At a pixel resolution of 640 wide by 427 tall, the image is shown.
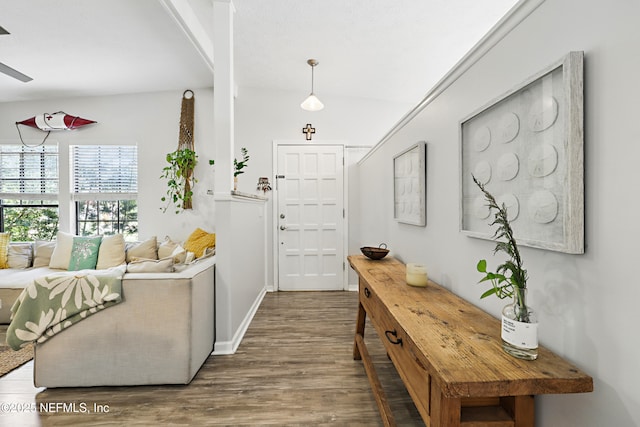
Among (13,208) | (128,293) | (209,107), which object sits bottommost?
(128,293)

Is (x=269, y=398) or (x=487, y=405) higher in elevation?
(x=487, y=405)

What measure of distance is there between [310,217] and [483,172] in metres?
3.00

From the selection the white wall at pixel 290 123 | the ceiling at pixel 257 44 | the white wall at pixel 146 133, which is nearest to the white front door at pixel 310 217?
the white wall at pixel 290 123

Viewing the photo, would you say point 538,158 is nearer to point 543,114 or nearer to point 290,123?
point 543,114

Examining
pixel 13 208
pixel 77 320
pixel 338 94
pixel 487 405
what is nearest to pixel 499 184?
pixel 487 405

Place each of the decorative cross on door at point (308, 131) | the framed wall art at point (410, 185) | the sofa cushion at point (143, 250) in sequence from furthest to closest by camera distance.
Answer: the decorative cross on door at point (308, 131) → the sofa cushion at point (143, 250) → the framed wall art at point (410, 185)

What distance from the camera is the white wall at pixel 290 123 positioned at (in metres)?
3.95

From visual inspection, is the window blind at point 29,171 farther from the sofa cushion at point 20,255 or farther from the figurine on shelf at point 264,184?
the figurine on shelf at point 264,184

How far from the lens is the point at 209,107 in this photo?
12.9 feet

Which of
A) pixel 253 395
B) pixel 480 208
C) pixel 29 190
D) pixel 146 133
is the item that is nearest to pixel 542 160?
pixel 480 208

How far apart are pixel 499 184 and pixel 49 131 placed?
540cm

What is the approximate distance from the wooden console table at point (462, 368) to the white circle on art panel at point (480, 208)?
38cm

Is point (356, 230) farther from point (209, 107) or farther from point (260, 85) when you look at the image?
point (209, 107)

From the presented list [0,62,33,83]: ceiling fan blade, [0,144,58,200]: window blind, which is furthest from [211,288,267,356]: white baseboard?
[0,144,58,200]: window blind
